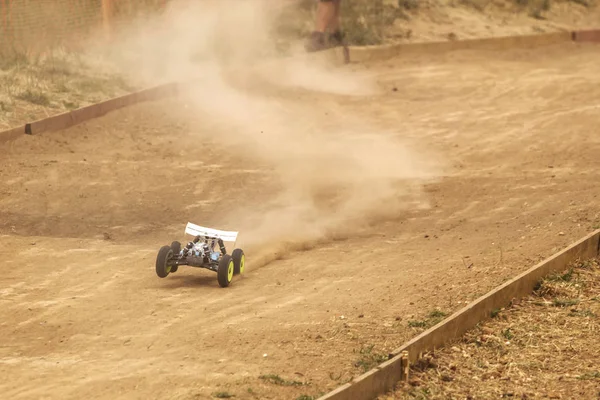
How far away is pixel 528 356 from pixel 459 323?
523 millimetres

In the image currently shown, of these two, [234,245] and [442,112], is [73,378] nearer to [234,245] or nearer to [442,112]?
[234,245]

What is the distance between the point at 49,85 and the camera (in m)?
17.1

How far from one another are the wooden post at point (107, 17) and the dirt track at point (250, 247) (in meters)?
3.45

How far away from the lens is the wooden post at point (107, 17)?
20078 millimetres

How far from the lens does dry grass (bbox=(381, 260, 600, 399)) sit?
6.85 meters

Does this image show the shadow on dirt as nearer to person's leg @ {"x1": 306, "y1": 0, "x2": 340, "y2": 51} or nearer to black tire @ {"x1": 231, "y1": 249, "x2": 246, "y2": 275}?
black tire @ {"x1": 231, "y1": 249, "x2": 246, "y2": 275}

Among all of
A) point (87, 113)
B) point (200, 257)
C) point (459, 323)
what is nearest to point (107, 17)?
point (87, 113)

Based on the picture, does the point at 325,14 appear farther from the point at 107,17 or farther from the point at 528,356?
A: the point at 528,356

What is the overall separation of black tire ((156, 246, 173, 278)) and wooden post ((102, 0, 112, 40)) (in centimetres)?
1182

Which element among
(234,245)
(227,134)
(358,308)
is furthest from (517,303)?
(227,134)

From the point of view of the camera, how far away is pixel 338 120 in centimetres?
1647

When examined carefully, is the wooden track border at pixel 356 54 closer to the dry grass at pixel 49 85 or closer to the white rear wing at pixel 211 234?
the dry grass at pixel 49 85

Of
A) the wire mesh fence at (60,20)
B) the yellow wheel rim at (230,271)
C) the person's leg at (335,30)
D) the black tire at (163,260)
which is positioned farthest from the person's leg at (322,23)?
the yellow wheel rim at (230,271)

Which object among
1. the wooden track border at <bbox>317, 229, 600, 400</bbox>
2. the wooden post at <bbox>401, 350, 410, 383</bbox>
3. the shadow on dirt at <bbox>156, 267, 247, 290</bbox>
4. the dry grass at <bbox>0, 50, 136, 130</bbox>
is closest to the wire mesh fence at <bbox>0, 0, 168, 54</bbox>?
the dry grass at <bbox>0, 50, 136, 130</bbox>
